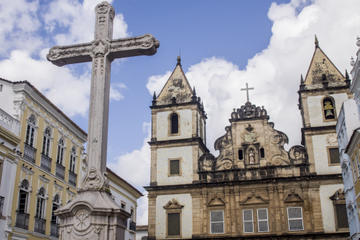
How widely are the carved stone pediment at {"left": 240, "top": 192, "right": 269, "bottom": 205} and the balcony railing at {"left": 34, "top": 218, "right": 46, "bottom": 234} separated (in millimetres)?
13044

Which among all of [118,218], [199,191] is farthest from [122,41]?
[199,191]

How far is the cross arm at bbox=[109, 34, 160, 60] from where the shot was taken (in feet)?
33.9

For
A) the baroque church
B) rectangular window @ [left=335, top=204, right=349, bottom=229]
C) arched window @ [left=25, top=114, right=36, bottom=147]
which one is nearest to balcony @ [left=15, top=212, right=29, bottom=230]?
arched window @ [left=25, top=114, right=36, bottom=147]

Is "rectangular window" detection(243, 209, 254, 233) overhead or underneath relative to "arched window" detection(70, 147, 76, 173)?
underneath

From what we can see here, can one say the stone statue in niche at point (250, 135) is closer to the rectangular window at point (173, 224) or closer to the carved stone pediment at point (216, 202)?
the carved stone pediment at point (216, 202)

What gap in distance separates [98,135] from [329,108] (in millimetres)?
23368

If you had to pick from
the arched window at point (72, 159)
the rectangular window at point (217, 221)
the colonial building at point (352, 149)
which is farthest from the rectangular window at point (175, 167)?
the colonial building at point (352, 149)

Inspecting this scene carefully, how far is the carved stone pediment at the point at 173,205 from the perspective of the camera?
2964cm

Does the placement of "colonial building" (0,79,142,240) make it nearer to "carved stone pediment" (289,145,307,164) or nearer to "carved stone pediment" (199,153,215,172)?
"carved stone pediment" (199,153,215,172)

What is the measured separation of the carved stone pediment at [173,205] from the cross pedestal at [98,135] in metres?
20.1

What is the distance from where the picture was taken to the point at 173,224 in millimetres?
29344

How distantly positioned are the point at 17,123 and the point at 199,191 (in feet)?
46.0

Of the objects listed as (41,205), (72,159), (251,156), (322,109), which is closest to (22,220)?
(41,205)

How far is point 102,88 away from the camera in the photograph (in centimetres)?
1016
